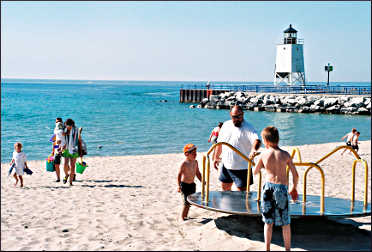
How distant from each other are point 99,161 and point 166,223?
9.31m

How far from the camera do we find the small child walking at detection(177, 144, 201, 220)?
21.1ft

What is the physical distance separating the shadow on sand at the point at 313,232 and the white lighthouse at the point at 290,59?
50621mm

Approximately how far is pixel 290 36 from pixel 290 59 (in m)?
3.28

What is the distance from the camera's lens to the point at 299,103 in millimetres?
46750

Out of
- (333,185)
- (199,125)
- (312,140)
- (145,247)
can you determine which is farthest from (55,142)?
(199,125)

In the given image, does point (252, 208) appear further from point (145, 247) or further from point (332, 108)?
point (332, 108)

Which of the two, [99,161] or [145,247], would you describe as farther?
[99,161]

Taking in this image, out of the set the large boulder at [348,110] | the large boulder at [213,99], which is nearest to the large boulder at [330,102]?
the large boulder at [348,110]

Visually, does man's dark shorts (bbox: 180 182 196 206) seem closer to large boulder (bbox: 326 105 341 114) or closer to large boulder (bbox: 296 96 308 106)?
large boulder (bbox: 326 105 341 114)

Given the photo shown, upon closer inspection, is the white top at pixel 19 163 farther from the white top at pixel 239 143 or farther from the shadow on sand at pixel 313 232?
the white top at pixel 239 143

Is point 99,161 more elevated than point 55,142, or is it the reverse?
point 55,142

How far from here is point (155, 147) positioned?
2253 cm

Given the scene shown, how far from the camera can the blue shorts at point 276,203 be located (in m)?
4.89

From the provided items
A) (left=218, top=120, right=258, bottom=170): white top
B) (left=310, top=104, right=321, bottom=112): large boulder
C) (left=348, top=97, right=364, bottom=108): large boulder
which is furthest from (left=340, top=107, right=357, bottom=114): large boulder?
(left=218, top=120, right=258, bottom=170): white top
